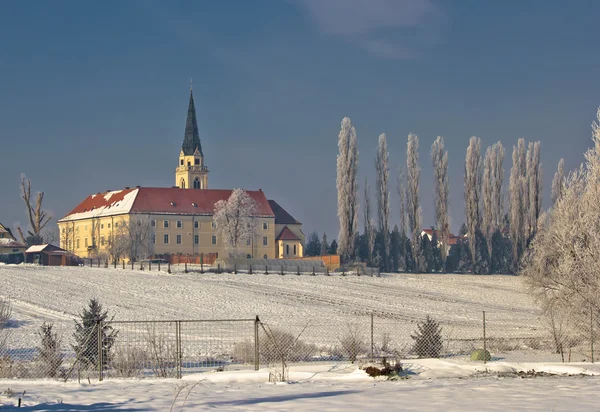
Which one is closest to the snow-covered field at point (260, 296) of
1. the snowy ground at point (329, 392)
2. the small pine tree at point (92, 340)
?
the small pine tree at point (92, 340)

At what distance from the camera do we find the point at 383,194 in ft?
271

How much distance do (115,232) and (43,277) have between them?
50.1 metres

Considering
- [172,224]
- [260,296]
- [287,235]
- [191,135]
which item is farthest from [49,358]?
[191,135]

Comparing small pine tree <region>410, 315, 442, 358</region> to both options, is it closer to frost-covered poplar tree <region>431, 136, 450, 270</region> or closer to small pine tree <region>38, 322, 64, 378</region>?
small pine tree <region>38, 322, 64, 378</region>

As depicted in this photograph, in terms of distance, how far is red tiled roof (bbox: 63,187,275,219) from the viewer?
112 m

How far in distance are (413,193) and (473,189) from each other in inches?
219

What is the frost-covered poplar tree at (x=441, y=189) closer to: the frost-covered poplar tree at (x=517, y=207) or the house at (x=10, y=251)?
the frost-covered poplar tree at (x=517, y=207)

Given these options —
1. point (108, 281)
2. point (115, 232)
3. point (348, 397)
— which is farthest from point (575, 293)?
point (115, 232)

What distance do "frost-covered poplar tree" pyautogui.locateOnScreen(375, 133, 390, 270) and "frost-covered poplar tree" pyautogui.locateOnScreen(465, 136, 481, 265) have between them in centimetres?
753

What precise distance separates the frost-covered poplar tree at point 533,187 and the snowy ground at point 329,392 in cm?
6296

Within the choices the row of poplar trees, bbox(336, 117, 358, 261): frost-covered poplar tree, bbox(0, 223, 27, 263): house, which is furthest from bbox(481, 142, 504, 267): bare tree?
bbox(0, 223, 27, 263): house

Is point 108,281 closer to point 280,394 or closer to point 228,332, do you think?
point 228,332

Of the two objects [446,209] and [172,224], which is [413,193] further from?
[172,224]

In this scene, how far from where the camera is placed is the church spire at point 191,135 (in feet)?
481
